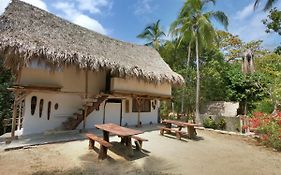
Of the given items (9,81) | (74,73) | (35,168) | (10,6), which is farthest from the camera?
(9,81)

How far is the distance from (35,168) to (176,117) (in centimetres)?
1393

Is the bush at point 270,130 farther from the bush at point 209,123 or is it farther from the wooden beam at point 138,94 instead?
the wooden beam at point 138,94

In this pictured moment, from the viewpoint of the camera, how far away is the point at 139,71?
12.0 m

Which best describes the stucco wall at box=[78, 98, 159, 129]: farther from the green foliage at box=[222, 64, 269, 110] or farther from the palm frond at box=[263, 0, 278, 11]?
the palm frond at box=[263, 0, 278, 11]

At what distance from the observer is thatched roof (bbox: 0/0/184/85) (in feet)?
28.7

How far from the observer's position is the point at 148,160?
6.49 metres

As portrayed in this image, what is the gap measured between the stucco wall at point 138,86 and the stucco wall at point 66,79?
1118 mm

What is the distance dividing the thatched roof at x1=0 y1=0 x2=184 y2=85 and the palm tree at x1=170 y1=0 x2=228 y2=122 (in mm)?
3492

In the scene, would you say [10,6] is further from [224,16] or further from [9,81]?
[224,16]

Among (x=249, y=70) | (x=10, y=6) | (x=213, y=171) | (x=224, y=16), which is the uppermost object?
(x=224, y=16)

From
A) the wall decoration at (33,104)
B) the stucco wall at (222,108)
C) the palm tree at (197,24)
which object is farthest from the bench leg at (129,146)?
the stucco wall at (222,108)

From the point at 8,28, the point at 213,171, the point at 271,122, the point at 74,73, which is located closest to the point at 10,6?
the point at 8,28

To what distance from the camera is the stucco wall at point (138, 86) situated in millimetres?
11898

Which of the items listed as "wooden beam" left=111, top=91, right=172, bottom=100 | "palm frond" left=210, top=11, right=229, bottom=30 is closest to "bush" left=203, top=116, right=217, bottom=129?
"wooden beam" left=111, top=91, right=172, bottom=100
